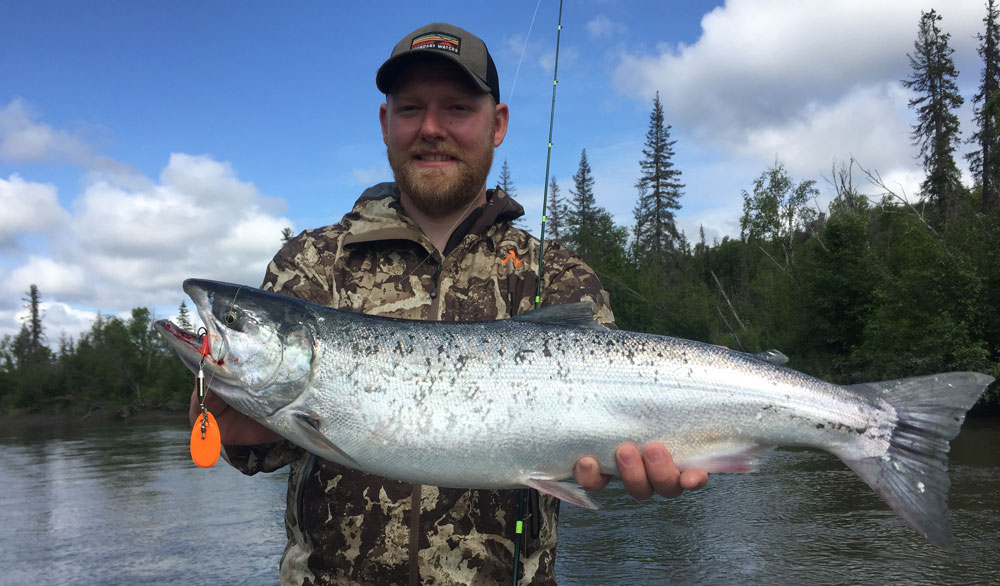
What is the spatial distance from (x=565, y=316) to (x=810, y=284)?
3555 cm

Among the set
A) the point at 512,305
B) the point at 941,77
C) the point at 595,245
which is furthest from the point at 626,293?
the point at 512,305

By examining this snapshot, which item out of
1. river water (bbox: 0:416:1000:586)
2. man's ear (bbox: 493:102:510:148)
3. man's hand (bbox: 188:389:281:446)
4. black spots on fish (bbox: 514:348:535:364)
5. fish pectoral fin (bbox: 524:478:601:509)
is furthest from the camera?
river water (bbox: 0:416:1000:586)

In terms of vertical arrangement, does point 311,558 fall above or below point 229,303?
below

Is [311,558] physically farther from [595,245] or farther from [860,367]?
[595,245]

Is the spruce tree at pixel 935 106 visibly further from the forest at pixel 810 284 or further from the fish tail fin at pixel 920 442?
the fish tail fin at pixel 920 442

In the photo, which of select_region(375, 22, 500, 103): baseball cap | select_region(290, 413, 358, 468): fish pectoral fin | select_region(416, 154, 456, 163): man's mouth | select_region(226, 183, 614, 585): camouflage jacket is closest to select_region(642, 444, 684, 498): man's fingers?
select_region(226, 183, 614, 585): camouflage jacket

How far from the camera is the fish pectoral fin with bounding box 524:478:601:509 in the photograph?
281 centimetres

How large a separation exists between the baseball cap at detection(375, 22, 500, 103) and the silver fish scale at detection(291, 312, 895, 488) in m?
1.35

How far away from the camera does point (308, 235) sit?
3.55 m

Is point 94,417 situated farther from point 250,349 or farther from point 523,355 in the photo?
point 523,355

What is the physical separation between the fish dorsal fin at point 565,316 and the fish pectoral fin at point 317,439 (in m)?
0.95

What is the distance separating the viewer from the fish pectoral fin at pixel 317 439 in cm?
270

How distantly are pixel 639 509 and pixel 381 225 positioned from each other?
1215 centimetres

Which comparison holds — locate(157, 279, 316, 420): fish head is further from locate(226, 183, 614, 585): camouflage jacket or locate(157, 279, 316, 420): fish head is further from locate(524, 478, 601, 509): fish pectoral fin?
locate(524, 478, 601, 509): fish pectoral fin
